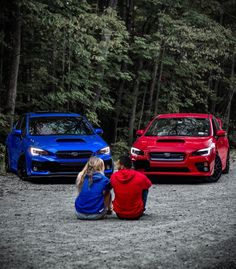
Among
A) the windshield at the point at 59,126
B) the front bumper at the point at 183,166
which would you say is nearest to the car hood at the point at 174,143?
the front bumper at the point at 183,166

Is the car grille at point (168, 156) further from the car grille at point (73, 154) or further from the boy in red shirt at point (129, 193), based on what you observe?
the boy in red shirt at point (129, 193)

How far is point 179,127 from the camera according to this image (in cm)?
1555

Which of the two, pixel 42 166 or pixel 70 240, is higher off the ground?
pixel 70 240

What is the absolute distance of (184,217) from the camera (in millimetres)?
9602

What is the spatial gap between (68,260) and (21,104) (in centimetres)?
1623

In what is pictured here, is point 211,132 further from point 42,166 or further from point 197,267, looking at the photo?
point 197,267

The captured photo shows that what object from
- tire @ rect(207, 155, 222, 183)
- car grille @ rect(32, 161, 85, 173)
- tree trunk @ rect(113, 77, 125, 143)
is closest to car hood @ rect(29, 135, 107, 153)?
car grille @ rect(32, 161, 85, 173)

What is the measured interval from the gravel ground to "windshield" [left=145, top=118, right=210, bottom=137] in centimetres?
281

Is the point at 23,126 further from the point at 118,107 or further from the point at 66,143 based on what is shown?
the point at 118,107

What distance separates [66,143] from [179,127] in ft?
10.1

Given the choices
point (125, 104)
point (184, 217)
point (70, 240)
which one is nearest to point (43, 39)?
point (125, 104)

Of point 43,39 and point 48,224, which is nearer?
point 48,224

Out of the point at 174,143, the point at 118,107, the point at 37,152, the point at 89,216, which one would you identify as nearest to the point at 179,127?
the point at 174,143

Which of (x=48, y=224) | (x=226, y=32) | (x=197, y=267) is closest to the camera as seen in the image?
(x=197, y=267)
